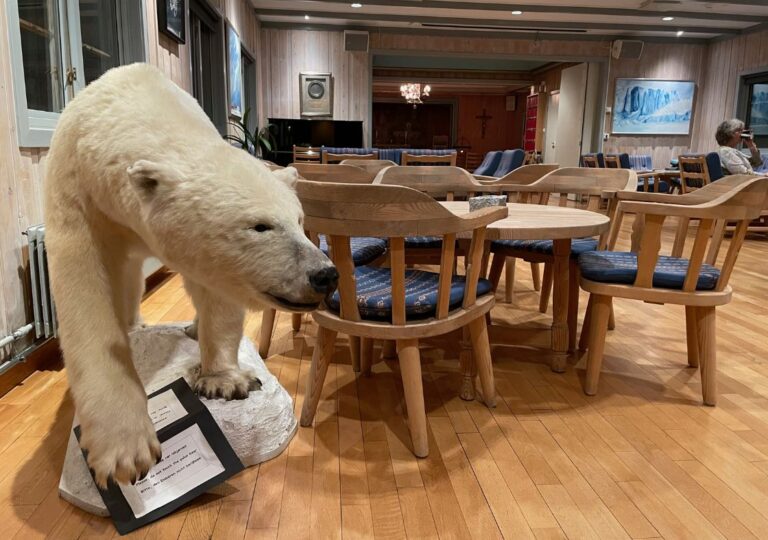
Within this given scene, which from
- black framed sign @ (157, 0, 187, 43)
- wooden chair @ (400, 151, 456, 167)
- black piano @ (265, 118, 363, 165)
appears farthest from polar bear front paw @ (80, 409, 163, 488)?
black piano @ (265, 118, 363, 165)

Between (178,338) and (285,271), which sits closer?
(285,271)

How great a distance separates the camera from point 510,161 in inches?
279

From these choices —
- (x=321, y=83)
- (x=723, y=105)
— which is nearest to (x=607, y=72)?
(x=723, y=105)

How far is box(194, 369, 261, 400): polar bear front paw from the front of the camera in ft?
5.30

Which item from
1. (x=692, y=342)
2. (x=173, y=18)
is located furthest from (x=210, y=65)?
(x=692, y=342)

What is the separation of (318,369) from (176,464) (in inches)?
20.8

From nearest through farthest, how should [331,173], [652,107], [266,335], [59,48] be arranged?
[266,335]
[59,48]
[331,173]
[652,107]

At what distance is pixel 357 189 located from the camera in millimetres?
1525

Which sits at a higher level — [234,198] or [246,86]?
[246,86]

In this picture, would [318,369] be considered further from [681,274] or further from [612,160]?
[612,160]

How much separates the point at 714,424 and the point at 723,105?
9.90 metres

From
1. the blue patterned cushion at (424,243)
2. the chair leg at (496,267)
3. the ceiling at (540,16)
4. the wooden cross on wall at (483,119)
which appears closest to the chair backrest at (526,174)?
the chair leg at (496,267)

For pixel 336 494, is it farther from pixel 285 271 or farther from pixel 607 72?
pixel 607 72

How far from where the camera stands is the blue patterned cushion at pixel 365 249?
2436 millimetres
